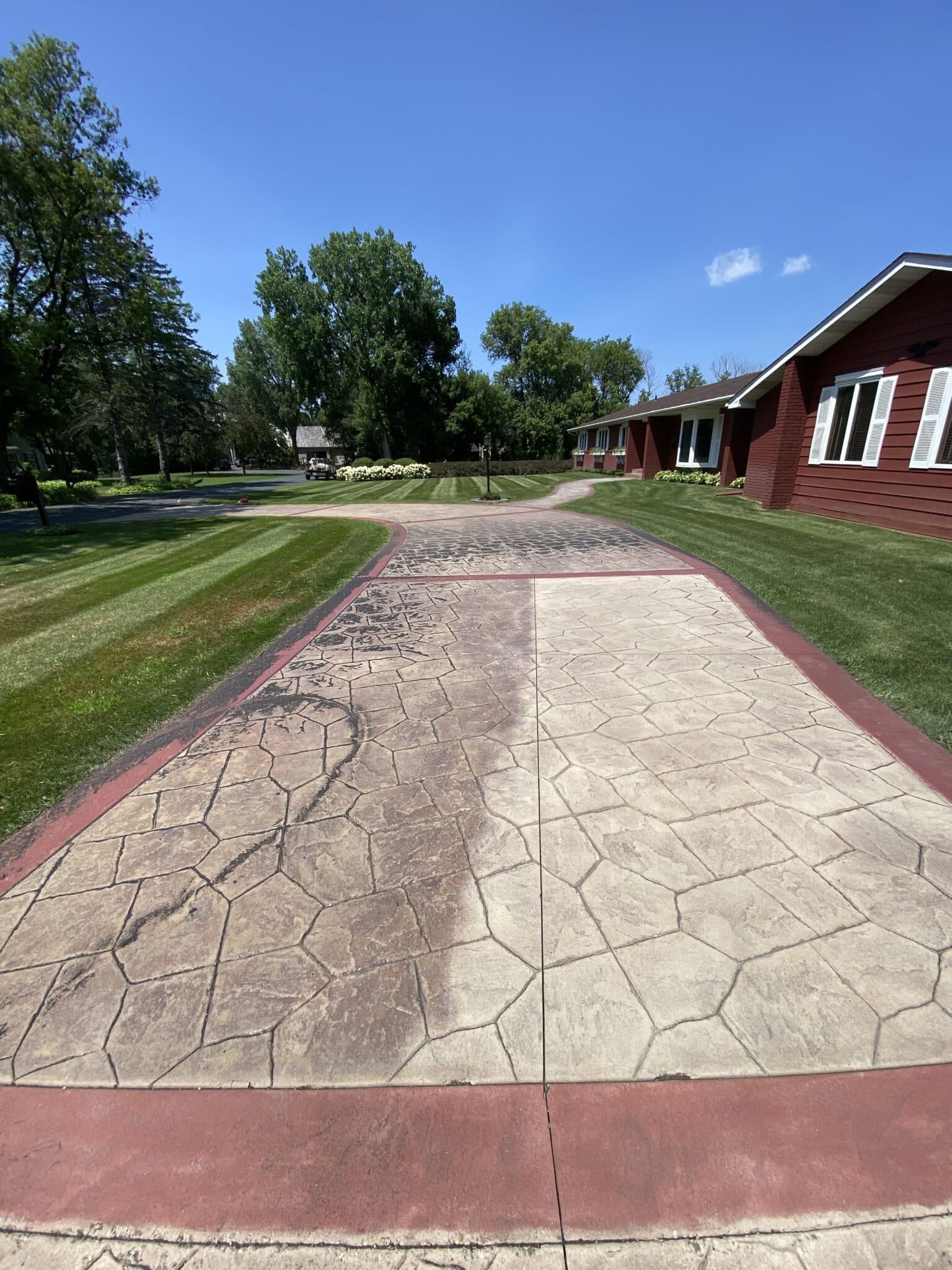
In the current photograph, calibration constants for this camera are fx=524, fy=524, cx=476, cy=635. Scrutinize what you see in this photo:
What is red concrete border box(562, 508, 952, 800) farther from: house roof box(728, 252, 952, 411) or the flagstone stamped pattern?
house roof box(728, 252, 952, 411)

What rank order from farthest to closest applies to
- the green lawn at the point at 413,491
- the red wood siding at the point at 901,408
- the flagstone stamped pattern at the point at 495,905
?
the green lawn at the point at 413,491, the red wood siding at the point at 901,408, the flagstone stamped pattern at the point at 495,905

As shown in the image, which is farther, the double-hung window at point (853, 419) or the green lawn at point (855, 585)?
the double-hung window at point (853, 419)

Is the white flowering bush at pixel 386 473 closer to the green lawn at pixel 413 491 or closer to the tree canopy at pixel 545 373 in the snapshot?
the green lawn at pixel 413 491

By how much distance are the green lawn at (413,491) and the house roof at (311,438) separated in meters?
37.0

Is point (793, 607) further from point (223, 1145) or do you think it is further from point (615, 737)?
point (223, 1145)

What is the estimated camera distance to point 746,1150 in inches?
59.9

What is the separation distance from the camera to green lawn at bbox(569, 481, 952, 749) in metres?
4.29

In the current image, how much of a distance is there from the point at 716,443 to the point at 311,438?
6028 cm

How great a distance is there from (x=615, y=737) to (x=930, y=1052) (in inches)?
80.1

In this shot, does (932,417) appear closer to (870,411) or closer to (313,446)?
(870,411)

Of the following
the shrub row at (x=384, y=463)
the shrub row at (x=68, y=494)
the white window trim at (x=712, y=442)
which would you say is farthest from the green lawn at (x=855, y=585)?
the shrub row at (x=384, y=463)

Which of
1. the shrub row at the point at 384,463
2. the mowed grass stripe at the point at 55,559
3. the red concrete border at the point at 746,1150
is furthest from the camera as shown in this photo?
the shrub row at the point at 384,463

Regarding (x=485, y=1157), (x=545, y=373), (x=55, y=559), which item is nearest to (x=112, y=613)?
(x=55, y=559)

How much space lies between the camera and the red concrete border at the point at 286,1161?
1.41 m
